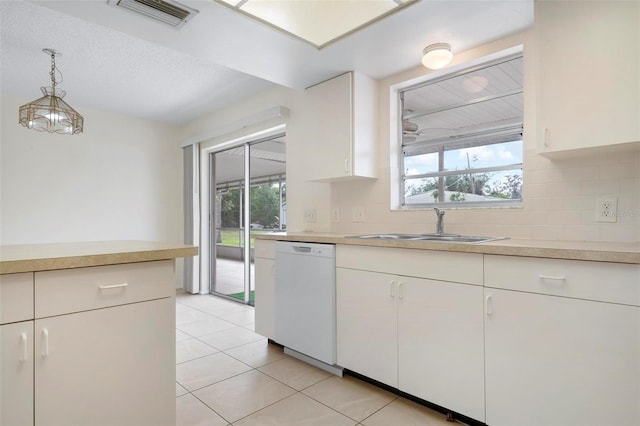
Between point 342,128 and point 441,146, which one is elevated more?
point 342,128

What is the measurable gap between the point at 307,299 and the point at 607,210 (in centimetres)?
185

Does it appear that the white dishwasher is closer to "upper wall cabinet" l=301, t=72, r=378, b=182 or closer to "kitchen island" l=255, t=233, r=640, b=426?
"kitchen island" l=255, t=233, r=640, b=426

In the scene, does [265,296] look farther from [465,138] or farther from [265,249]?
[465,138]

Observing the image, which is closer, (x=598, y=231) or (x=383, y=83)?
(x=598, y=231)

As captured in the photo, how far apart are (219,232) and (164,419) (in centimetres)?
364

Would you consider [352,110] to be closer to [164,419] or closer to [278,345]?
[278,345]

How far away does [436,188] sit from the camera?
2.69m

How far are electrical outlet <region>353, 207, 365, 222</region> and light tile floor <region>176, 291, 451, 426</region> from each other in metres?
1.22

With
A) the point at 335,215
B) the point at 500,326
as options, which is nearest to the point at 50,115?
the point at 335,215

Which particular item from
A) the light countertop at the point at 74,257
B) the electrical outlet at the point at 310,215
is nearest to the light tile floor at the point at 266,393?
the light countertop at the point at 74,257

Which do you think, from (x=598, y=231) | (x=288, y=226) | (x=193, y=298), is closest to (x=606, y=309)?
(x=598, y=231)

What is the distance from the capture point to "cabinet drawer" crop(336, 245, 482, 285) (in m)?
1.72

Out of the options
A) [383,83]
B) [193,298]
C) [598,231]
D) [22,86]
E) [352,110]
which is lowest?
[193,298]

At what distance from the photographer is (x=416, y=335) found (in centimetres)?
191
